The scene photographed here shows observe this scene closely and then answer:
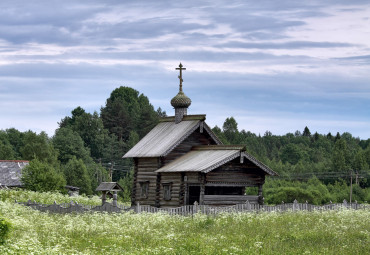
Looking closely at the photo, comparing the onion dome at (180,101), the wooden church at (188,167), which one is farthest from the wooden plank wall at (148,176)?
the onion dome at (180,101)

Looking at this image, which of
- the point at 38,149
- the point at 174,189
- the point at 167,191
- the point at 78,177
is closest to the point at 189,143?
the point at 167,191

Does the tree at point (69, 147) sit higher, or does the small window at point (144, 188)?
the tree at point (69, 147)

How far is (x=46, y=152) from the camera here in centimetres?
9138

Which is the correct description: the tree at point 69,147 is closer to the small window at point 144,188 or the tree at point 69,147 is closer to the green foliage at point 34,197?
the green foliage at point 34,197

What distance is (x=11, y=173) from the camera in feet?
213

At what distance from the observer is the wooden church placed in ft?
127

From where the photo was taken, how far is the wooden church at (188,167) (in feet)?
127

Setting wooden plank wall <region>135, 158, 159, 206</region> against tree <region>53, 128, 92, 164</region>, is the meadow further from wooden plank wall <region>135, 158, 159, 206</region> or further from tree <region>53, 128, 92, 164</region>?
tree <region>53, 128, 92, 164</region>

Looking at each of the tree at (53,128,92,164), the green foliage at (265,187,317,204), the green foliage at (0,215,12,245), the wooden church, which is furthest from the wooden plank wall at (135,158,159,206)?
the tree at (53,128,92,164)

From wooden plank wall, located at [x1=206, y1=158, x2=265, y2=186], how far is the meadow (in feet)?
29.6

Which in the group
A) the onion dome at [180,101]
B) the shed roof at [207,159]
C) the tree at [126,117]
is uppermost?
the tree at [126,117]

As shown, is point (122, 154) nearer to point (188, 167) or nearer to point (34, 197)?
point (34, 197)

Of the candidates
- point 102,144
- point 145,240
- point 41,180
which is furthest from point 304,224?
point 102,144

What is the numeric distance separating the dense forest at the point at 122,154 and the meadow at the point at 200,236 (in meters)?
32.9
